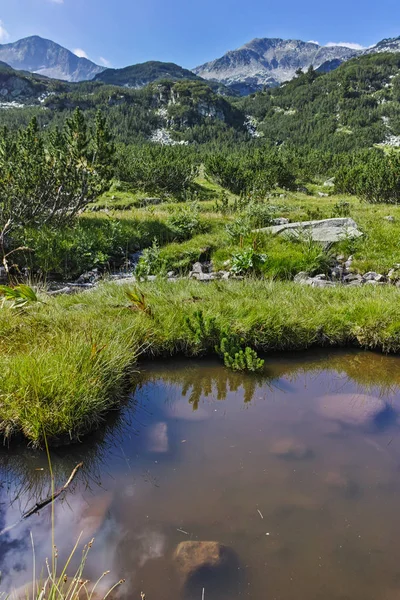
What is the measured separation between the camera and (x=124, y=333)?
6.62 m

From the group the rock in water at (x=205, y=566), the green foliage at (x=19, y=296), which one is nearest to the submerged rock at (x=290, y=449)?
the rock in water at (x=205, y=566)

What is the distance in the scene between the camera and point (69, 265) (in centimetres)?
1253

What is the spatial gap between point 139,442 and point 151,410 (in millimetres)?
776

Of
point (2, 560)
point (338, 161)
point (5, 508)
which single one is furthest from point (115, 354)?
point (338, 161)

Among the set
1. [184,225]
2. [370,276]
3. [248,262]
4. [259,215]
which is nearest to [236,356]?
[248,262]

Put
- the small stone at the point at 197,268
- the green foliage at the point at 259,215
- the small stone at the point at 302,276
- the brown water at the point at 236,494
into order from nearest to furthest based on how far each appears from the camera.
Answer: the brown water at the point at 236,494
the small stone at the point at 302,276
the small stone at the point at 197,268
the green foliage at the point at 259,215

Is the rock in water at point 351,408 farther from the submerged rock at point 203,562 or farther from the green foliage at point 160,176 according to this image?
the green foliage at point 160,176

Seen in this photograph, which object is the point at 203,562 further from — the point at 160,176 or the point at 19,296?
the point at 160,176

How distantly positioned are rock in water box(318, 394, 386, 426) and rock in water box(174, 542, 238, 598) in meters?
2.50

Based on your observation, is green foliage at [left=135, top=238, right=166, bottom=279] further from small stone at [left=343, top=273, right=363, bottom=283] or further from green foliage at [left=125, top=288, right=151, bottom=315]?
small stone at [left=343, top=273, right=363, bottom=283]

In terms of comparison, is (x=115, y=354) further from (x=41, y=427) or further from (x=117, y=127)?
(x=117, y=127)

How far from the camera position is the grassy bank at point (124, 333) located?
15.2ft

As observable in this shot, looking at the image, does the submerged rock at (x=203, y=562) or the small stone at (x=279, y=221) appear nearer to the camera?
the submerged rock at (x=203, y=562)

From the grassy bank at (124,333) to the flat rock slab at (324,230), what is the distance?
4.51 m
